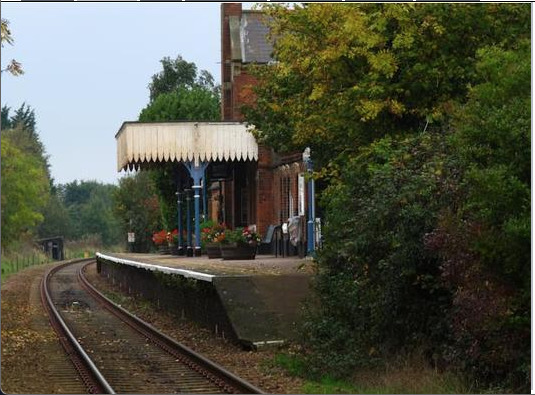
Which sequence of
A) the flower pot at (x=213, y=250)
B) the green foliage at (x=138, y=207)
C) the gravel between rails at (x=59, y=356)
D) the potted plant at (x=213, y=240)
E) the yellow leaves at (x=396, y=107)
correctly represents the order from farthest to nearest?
the green foliage at (x=138, y=207), the flower pot at (x=213, y=250), the potted plant at (x=213, y=240), the yellow leaves at (x=396, y=107), the gravel between rails at (x=59, y=356)

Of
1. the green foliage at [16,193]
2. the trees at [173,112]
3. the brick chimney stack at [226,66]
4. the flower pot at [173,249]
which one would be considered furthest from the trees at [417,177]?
the green foliage at [16,193]

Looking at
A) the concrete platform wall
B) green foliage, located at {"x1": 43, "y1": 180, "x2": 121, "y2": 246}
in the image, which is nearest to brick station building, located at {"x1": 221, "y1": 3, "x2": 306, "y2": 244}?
the concrete platform wall

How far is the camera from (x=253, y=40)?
42.9m

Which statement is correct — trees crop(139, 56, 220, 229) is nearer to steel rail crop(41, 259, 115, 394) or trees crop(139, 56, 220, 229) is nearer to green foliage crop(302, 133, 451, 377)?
steel rail crop(41, 259, 115, 394)

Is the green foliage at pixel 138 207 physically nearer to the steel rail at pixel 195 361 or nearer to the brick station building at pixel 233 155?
the brick station building at pixel 233 155

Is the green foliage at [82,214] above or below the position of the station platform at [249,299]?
above

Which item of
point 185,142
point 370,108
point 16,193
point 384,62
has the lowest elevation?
point 370,108

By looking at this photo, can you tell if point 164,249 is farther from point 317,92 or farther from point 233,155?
point 317,92

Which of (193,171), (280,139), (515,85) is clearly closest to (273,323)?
(515,85)

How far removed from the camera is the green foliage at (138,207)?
78500mm

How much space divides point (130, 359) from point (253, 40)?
26.6m

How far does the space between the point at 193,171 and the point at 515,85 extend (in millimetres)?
20696

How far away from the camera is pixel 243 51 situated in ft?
140

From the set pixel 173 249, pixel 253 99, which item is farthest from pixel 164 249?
pixel 253 99
